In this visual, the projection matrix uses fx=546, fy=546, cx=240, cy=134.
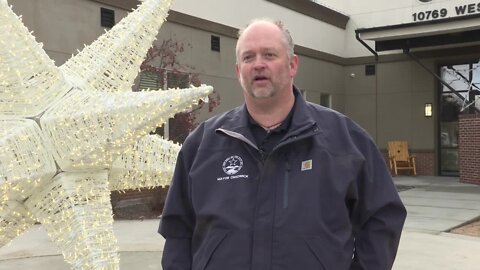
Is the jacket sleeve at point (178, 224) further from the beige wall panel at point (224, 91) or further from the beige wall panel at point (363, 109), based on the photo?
the beige wall panel at point (363, 109)

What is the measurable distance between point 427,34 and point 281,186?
48.2 ft

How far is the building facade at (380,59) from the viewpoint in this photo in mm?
13492

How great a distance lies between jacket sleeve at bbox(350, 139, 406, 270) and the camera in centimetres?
198

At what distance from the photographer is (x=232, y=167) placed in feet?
6.48

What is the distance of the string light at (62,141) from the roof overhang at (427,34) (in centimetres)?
1244

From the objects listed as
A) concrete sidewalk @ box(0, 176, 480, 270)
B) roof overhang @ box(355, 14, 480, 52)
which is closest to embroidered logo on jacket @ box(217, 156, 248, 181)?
concrete sidewalk @ box(0, 176, 480, 270)

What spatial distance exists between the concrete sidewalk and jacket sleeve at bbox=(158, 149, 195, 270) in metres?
3.74

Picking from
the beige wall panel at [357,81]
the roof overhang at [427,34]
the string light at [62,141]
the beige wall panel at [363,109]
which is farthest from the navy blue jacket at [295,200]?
the beige wall panel at [357,81]

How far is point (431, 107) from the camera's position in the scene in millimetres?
17094

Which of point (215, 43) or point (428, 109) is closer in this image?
point (215, 43)

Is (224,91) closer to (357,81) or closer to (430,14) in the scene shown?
(357,81)

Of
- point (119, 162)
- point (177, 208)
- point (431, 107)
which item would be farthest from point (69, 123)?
point (431, 107)

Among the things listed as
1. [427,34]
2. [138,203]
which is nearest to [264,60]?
[138,203]

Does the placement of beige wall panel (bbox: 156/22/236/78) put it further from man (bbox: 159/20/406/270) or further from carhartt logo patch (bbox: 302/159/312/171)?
carhartt logo patch (bbox: 302/159/312/171)
